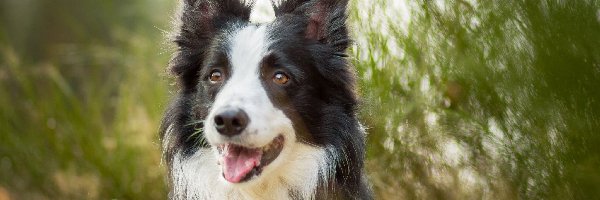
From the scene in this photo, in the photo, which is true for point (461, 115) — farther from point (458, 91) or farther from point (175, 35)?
point (175, 35)

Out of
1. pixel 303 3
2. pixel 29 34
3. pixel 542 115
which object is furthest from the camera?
pixel 29 34

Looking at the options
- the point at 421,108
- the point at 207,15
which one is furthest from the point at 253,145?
the point at 421,108

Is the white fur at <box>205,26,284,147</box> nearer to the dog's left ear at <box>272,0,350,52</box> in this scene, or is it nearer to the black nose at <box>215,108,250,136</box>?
the black nose at <box>215,108,250,136</box>

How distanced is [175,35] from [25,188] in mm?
3538

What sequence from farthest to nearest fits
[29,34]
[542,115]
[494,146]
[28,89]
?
[29,34] → [28,89] → [494,146] → [542,115]

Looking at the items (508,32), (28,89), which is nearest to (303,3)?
(508,32)

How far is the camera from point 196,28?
391 cm

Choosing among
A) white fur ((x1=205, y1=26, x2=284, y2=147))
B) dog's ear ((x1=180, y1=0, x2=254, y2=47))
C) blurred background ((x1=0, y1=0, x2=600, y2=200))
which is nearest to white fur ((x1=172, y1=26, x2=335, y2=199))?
white fur ((x1=205, y1=26, x2=284, y2=147))

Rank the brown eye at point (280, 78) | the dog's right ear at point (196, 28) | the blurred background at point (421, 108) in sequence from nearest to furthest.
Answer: the blurred background at point (421, 108) → the brown eye at point (280, 78) → the dog's right ear at point (196, 28)

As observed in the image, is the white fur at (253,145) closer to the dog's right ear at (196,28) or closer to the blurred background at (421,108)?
the dog's right ear at (196,28)

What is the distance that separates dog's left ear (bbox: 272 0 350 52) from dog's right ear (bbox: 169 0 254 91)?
0.33 meters

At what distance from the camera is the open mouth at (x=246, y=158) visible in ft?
11.2

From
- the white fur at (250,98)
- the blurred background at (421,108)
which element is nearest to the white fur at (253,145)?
the white fur at (250,98)

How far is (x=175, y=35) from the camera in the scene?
12.9ft
